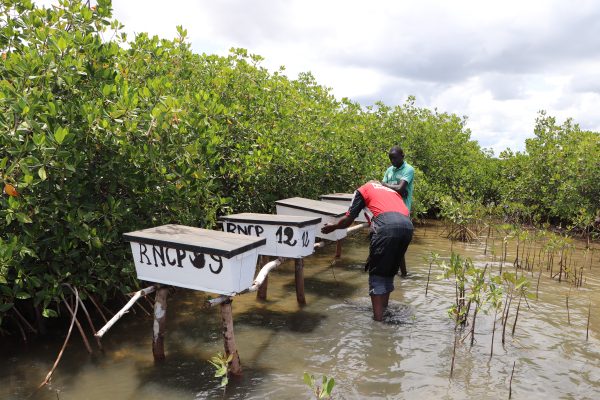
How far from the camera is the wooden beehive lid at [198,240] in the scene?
12.8ft

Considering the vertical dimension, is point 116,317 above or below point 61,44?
below

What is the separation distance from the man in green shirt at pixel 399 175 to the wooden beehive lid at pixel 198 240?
2.97 meters

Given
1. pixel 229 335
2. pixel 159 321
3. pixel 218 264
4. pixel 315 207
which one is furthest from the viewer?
pixel 315 207

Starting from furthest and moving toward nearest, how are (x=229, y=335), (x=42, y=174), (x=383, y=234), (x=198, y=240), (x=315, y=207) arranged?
1. (x=315, y=207)
2. (x=383, y=234)
3. (x=229, y=335)
4. (x=198, y=240)
5. (x=42, y=174)

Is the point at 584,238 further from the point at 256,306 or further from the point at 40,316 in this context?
the point at 40,316

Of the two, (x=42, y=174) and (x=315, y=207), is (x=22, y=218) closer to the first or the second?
(x=42, y=174)

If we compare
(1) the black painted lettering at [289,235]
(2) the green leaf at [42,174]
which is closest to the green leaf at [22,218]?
(2) the green leaf at [42,174]

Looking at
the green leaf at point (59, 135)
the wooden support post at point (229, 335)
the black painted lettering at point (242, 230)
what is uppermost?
the green leaf at point (59, 135)

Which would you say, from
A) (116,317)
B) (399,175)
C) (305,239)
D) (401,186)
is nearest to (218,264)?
(116,317)

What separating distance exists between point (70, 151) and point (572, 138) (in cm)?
1421

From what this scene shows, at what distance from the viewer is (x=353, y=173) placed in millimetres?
11164

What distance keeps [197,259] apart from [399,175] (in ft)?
12.9

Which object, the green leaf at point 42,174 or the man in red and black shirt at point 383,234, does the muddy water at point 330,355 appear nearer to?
the man in red and black shirt at point 383,234

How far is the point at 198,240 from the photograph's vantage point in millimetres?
4207
